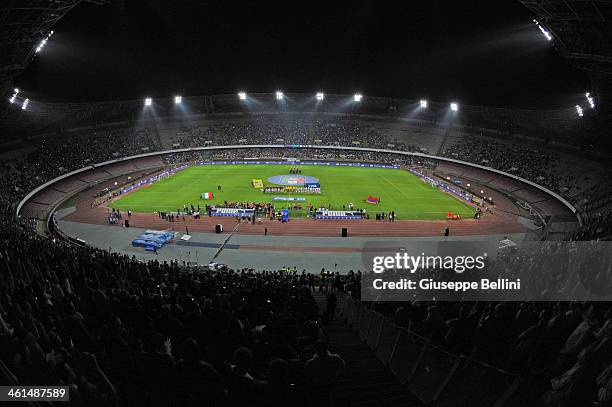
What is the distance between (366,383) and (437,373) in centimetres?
175

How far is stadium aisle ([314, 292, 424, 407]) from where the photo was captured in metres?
7.35

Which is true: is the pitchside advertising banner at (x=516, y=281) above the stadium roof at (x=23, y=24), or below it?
below

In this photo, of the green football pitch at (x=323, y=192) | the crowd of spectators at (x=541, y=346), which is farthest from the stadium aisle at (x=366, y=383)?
the green football pitch at (x=323, y=192)

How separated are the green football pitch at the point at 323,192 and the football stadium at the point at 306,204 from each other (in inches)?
22.8

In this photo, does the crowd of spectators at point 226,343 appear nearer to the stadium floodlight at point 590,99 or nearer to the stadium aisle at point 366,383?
the stadium aisle at point 366,383

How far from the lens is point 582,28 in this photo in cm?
3366

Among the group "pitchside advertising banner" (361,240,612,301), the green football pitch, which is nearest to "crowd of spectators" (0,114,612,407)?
"pitchside advertising banner" (361,240,612,301)

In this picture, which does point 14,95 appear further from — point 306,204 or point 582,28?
point 582,28

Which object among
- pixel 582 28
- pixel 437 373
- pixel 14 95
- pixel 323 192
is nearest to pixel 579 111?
pixel 582 28

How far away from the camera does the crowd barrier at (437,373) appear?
5.63m

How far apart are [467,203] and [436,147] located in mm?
31161

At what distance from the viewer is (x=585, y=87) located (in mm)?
56344

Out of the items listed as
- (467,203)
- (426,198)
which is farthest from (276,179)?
(467,203)

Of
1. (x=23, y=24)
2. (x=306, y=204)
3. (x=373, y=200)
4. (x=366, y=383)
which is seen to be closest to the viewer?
(x=366, y=383)
